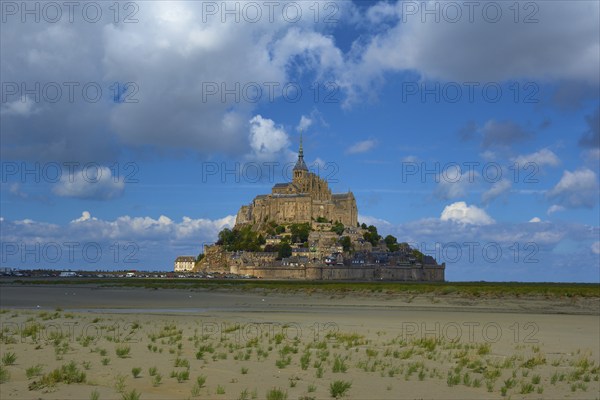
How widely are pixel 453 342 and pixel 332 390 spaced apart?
27.2 ft

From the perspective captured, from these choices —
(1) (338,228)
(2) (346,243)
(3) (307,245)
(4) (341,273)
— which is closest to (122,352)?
(4) (341,273)

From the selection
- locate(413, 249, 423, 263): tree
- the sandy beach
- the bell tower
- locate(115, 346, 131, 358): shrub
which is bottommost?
the sandy beach

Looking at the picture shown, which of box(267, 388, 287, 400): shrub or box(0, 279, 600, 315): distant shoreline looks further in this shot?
box(0, 279, 600, 315): distant shoreline

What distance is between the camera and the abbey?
170750mm

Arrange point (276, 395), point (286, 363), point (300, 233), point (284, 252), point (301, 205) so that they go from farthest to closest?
point (301, 205) → point (300, 233) → point (284, 252) → point (286, 363) → point (276, 395)

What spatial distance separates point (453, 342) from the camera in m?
17.9

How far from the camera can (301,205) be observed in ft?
557

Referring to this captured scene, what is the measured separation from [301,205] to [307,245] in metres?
16.8

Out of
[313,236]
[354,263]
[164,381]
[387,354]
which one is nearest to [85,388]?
[164,381]

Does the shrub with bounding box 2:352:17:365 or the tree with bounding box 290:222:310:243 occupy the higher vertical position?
the tree with bounding box 290:222:310:243

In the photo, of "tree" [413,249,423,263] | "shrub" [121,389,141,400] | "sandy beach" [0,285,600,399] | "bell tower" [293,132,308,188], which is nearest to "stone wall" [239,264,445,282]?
"tree" [413,249,423,263]

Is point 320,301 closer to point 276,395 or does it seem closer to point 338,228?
point 276,395

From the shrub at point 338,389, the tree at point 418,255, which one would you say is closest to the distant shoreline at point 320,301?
the shrub at point 338,389

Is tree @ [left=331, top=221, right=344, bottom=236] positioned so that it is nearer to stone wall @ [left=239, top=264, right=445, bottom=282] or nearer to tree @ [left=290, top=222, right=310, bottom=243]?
tree @ [left=290, top=222, right=310, bottom=243]
